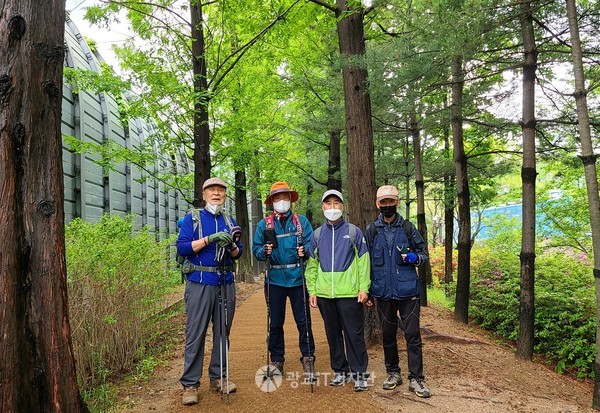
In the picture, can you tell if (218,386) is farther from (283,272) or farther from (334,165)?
(334,165)

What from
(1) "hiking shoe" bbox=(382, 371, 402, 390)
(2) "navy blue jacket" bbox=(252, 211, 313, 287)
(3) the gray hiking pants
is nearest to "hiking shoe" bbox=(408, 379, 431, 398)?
(1) "hiking shoe" bbox=(382, 371, 402, 390)

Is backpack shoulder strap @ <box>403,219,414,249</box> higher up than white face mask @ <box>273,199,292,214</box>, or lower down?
lower down

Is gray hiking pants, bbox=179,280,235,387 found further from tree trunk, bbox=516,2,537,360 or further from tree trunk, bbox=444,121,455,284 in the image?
tree trunk, bbox=444,121,455,284

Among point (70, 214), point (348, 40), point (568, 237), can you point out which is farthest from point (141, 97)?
point (568, 237)

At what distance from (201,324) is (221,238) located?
0.93 meters

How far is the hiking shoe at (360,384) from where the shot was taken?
415 centimetres

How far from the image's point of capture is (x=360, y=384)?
4.16 metres

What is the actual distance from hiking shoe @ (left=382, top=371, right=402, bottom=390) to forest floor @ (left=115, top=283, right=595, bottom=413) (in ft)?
0.18

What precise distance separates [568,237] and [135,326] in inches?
474

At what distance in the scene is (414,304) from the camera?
14.0 feet

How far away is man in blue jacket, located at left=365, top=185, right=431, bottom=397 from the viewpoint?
424cm

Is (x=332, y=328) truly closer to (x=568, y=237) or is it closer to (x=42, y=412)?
(x=42, y=412)

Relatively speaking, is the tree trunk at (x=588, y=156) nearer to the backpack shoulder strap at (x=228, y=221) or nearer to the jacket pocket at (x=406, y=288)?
the jacket pocket at (x=406, y=288)

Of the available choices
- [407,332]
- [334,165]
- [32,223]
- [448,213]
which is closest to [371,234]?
[407,332]
